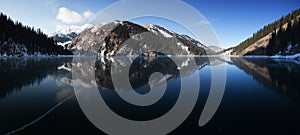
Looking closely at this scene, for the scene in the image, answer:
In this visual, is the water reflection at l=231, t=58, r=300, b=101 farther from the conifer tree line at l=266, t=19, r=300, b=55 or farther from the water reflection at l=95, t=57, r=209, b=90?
the conifer tree line at l=266, t=19, r=300, b=55

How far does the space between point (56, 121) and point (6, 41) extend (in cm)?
13895

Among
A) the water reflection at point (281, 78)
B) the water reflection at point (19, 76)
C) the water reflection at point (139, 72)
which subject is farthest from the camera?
the water reflection at point (139, 72)

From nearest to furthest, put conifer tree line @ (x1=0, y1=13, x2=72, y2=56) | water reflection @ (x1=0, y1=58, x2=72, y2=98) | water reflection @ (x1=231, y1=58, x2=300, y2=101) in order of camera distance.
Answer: water reflection @ (x1=231, y1=58, x2=300, y2=101) → water reflection @ (x1=0, y1=58, x2=72, y2=98) → conifer tree line @ (x1=0, y1=13, x2=72, y2=56)

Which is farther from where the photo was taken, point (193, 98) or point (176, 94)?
point (176, 94)

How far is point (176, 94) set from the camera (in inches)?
627

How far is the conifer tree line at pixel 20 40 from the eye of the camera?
11500 centimetres

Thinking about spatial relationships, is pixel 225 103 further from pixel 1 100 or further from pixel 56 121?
pixel 1 100

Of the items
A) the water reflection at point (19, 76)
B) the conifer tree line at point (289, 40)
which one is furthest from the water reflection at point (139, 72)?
the conifer tree line at point (289, 40)

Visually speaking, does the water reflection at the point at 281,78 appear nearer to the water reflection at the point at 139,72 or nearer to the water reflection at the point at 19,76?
the water reflection at the point at 139,72

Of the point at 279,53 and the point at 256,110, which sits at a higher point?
the point at 279,53

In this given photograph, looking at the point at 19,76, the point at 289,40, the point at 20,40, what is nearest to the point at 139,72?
the point at 19,76

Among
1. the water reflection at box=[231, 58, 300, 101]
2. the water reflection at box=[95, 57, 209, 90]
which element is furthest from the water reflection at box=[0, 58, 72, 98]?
the water reflection at box=[231, 58, 300, 101]

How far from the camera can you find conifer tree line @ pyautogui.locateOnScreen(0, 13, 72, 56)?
11500 centimetres

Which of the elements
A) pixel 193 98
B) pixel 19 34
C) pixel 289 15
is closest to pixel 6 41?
pixel 19 34
